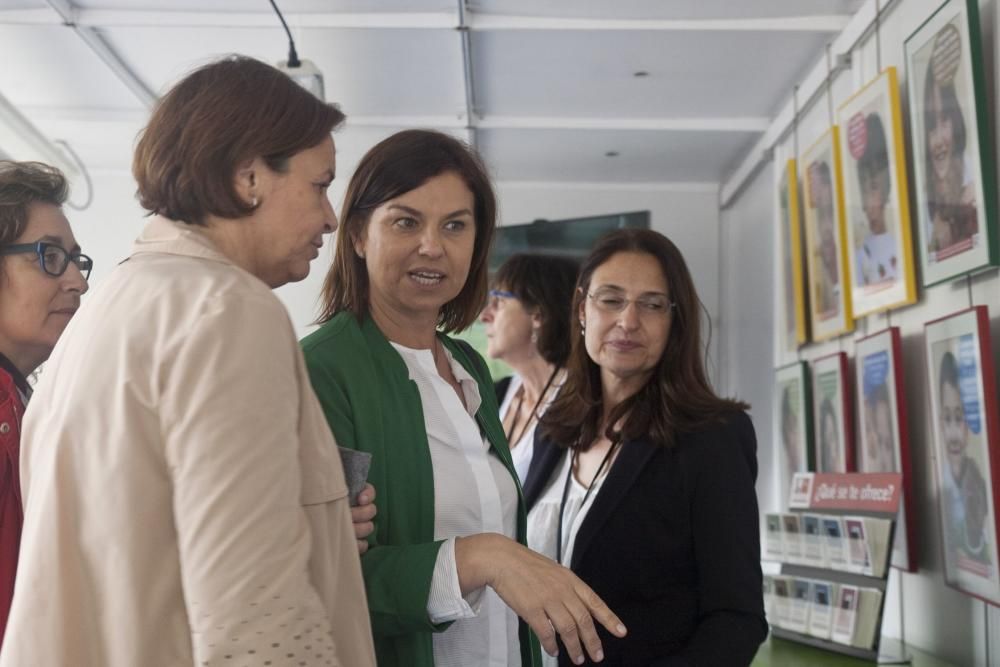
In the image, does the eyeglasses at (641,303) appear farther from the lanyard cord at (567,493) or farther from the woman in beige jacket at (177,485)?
the woman in beige jacket at (177,485)

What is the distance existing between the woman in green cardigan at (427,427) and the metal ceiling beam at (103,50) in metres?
3.10

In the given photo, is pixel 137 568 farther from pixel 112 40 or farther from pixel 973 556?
pixel 112 40

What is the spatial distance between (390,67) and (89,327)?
4.43 meters

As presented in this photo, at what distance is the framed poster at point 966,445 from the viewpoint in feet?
9.31

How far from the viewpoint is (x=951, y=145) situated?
3.08m

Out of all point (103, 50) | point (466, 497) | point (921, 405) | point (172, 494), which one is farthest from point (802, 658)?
point (103, 50)

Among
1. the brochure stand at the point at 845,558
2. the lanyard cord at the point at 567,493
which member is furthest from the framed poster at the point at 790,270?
the lanyard cord at the point at 567,493

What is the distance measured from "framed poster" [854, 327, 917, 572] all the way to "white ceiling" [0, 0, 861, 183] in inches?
55.3

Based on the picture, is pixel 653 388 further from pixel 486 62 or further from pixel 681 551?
pixel 486 62

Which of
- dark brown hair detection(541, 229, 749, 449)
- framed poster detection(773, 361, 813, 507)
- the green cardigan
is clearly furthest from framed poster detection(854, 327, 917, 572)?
the green cardigan

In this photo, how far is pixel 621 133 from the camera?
6391 millimetres

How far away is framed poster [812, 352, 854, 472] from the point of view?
422 cm

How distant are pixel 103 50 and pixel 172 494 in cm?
461

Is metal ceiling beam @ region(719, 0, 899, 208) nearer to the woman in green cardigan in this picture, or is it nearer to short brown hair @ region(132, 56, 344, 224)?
the woman in green cardigan
